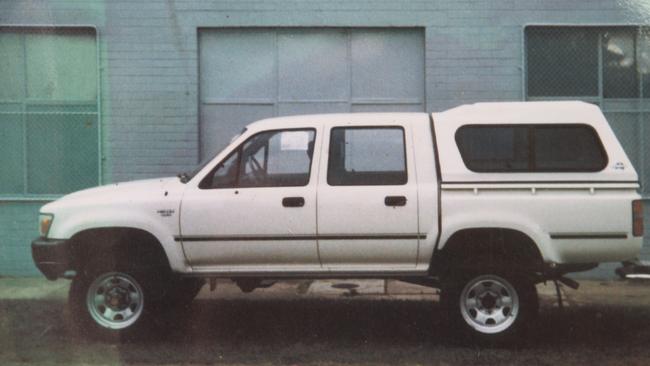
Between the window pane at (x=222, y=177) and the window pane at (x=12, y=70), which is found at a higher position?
the window pane at (x=12, y=70)

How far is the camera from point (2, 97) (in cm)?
1080

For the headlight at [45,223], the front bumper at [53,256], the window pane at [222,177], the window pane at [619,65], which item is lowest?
the front bumper at [53,256]

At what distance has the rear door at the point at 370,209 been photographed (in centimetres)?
686

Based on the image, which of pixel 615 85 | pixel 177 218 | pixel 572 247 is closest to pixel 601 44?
pixel 615 85

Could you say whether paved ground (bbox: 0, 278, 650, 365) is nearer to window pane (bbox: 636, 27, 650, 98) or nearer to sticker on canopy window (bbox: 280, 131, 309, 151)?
sticker on canopy window (bbox: 280, 131, 309, 151)

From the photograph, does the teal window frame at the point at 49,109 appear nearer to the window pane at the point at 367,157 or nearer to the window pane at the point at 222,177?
the window pane at the point at 222,177

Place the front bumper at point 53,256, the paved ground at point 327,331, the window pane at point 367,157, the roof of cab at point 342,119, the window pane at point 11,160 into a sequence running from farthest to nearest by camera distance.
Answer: the window pane at point 11,160, the roof of cab at point 342,119, the front bumper at point 53,256, the window pane at point 367,157, the paved ground at point 327,331

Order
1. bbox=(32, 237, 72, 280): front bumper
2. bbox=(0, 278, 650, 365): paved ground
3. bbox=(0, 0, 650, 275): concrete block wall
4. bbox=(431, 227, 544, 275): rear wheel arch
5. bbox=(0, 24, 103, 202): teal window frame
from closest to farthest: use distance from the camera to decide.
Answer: bbox=(0, 278, 650, 365): paved ground
bbox=(431, 227, 544, 275): rear wheel arch
bbox=(32, 237, 72, 280): front bumper
bbox=(0, 0, 650, 275): concrete block wall
bbox=(0, 24, 103, 202): teal window frame

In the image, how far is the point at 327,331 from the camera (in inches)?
305

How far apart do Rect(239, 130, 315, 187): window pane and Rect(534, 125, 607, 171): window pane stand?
197 centimetres

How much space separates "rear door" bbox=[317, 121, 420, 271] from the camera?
6.86 metres

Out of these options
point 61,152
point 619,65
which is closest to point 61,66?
point 61,152

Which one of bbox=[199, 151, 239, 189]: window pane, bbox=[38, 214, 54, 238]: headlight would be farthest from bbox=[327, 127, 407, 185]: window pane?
bbox=[38, 214, 54, 238]: headlight

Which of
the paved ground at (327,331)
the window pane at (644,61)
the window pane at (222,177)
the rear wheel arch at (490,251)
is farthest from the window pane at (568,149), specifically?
the window pane at (644,61)
